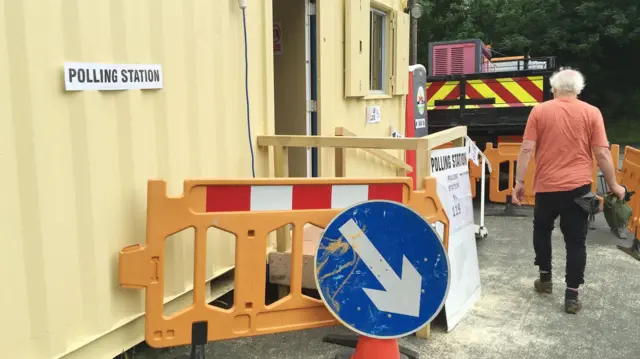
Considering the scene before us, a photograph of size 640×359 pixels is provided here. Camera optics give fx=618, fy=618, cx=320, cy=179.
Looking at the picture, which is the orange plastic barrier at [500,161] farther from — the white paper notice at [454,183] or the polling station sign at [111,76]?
the polling station sign at [111,76]

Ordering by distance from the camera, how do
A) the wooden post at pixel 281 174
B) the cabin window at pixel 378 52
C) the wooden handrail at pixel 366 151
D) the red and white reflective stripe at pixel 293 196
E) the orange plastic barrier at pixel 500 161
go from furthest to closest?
the orange plastic barrier at pixel 500 161, the cabin window at pixel 378 52, the wooden handrail at pixel 366 151, the wooden post at pixel 281 174, the red and white reflective stripe at pixel 293 196

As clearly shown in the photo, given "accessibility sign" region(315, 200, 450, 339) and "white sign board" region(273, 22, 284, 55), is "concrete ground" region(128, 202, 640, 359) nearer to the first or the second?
"accessibility sign" region(315, 200, 450, 339)

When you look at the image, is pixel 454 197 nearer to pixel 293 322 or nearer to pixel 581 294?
pixel 581 294

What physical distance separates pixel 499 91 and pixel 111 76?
6.96 meters

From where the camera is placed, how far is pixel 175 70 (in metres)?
3.48

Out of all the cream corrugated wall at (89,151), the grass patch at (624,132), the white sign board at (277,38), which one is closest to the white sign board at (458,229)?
the cream corrugated wall at (89,151)

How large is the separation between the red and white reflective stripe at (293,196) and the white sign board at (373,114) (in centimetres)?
303

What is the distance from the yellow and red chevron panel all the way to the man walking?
14.1 feet

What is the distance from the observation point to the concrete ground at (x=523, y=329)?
371cm

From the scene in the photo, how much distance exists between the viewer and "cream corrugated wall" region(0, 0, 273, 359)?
2.54 m

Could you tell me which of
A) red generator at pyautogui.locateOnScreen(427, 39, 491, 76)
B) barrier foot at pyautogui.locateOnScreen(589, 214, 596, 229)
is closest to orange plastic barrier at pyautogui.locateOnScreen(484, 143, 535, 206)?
barrier foot at pyautogui.locateOnScreen(589, 214, 596, 229)

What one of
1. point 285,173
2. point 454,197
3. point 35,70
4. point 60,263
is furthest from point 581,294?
point 35,70

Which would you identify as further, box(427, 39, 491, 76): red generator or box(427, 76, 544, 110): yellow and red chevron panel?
box(427, 39, 491, 76): red generator

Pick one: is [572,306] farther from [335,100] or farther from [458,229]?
[335,100]
